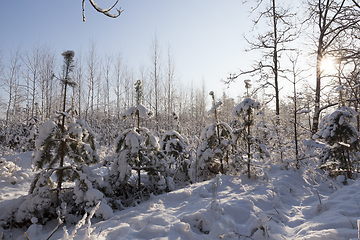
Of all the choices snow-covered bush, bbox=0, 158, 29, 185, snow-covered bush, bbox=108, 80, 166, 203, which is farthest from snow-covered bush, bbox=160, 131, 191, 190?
snow-covered bush, bbox=0, 158, 29, 185

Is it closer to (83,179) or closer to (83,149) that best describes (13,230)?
(83,179)

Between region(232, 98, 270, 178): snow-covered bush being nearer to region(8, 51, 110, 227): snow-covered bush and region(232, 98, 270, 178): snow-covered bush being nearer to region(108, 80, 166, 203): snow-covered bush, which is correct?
region(108, 80, 166, 203): snow-covered bush

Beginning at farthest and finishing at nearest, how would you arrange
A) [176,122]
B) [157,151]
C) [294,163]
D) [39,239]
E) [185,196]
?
[176,122], [294,163], [157,151], [185,196], [39,239]

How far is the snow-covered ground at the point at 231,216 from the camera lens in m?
2.20

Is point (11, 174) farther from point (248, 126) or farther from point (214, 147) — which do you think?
point (248, 126)

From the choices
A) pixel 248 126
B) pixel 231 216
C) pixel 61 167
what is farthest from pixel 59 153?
pixel 248 126

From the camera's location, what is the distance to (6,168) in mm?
4535

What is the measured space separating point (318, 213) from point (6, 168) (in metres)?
6.60

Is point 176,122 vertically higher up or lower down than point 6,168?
higher up

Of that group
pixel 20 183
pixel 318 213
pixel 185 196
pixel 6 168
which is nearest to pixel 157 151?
pixel 185 196

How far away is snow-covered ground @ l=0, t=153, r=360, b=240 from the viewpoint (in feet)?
7.20

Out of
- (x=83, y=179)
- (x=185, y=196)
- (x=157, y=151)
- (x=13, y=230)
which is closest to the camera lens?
(x=13, y=230)

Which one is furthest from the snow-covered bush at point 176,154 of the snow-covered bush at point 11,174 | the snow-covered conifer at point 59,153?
the snow-covered bush at point 11,174

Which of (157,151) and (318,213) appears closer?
(318,213)
